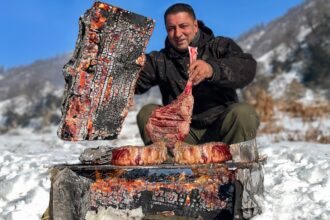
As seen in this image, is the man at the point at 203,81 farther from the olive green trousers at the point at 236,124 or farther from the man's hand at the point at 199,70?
the man's hand at the point at 199,70

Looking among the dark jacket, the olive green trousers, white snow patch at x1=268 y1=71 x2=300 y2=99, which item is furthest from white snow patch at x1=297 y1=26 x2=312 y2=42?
the olive green trousers

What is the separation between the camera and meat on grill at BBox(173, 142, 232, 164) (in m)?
2.82

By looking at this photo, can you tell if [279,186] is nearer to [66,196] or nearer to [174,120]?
[174,120]

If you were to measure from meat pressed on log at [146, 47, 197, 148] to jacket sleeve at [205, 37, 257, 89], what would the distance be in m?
0.20

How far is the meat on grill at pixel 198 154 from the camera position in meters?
2.82

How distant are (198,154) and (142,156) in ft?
1.10

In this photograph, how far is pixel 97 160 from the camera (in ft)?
10.0

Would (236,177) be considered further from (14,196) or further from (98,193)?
(14,196)

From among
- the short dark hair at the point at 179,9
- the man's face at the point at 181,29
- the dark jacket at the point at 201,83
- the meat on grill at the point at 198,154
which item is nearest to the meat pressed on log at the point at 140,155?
the meat on grill at the point at 198,154

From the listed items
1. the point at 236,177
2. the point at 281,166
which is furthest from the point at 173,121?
the point at 281,166

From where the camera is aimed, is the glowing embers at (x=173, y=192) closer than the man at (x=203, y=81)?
Yes

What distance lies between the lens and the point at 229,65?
3197mm

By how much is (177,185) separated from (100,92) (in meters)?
0.76

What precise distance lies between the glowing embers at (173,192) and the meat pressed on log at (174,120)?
251mm
